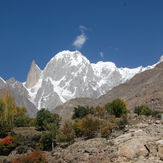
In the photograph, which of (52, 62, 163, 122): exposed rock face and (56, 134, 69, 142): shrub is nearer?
(56, 134, 69, 142): shrub

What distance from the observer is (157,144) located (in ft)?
65.1

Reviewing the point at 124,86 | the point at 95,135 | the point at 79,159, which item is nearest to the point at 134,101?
the point at 124,86

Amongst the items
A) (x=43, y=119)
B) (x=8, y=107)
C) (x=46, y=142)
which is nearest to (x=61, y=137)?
(x=46, y=142)

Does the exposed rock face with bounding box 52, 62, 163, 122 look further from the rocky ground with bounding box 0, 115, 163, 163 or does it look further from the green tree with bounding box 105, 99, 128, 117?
the rocky ground with bounding box 0, 115, 163, 163

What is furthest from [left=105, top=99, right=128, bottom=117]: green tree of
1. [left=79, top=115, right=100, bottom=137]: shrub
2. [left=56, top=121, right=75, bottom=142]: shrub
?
[left=79, top=115, right=100, bottom=137]: shrub

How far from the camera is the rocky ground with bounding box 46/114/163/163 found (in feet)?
63.1

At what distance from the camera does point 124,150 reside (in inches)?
819

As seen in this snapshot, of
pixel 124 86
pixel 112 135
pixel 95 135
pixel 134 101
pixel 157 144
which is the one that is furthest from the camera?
pixel 124 86

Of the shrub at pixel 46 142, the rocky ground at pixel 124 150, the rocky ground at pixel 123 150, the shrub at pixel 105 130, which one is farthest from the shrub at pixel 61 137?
the shrub at pixel 105 130

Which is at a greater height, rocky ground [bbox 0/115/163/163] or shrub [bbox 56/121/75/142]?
shrub [bbox 56/121/75/142]

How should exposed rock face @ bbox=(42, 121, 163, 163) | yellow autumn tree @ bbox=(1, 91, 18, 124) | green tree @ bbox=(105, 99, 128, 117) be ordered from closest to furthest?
exposed rock face @ bbox=(42, 121, 163, 163)
yellow autumn tree @ bbox=(1, 91, 18, 124)
green tree @ bbox=(105, 99, 128, 117)

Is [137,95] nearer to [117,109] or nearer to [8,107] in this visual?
[117,109]

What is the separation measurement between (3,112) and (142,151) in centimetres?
2685

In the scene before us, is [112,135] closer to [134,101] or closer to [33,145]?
[33,145]
